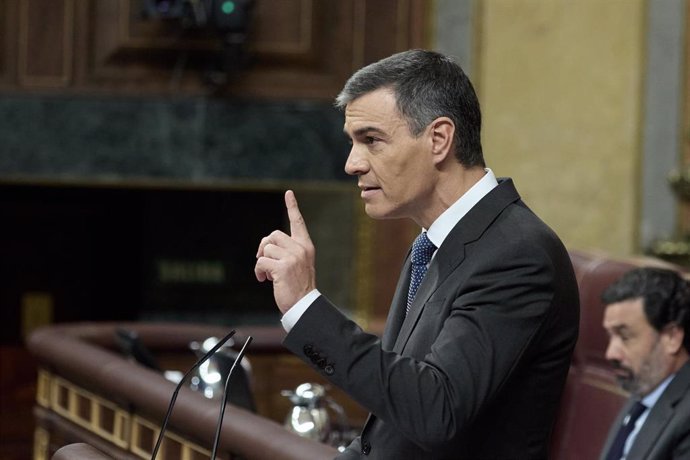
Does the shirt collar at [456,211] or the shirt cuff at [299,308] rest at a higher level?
the shirt collar at [456,211]

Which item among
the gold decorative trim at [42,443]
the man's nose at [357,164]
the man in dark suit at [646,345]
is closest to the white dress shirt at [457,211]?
the man's nose at [357,164]

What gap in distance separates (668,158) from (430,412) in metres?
4.97

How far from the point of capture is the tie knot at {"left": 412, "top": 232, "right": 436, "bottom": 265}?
181 cm

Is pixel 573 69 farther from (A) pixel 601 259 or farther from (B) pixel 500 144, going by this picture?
(A) pixel 601 259

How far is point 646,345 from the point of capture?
3455mm

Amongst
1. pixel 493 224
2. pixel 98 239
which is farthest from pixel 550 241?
pixel 98 239

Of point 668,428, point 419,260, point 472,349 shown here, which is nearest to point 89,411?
point 668,428

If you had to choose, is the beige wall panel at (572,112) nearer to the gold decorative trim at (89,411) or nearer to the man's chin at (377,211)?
the gold decorative trim at (89,411)

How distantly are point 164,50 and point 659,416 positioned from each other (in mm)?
3606

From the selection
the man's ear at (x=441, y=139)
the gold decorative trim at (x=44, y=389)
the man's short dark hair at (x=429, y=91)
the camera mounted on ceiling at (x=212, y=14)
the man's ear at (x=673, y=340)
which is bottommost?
the gold decorative trim at (x=44, y=389)

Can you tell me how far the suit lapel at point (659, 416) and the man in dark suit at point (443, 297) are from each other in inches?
59.4

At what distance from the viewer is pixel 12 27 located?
607 cm

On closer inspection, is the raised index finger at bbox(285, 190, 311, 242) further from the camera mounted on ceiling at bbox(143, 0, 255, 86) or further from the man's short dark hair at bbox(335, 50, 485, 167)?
the camera mounted on ceiling at bbox(143, 0, 255, 86)

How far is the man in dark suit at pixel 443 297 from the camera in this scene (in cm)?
156
